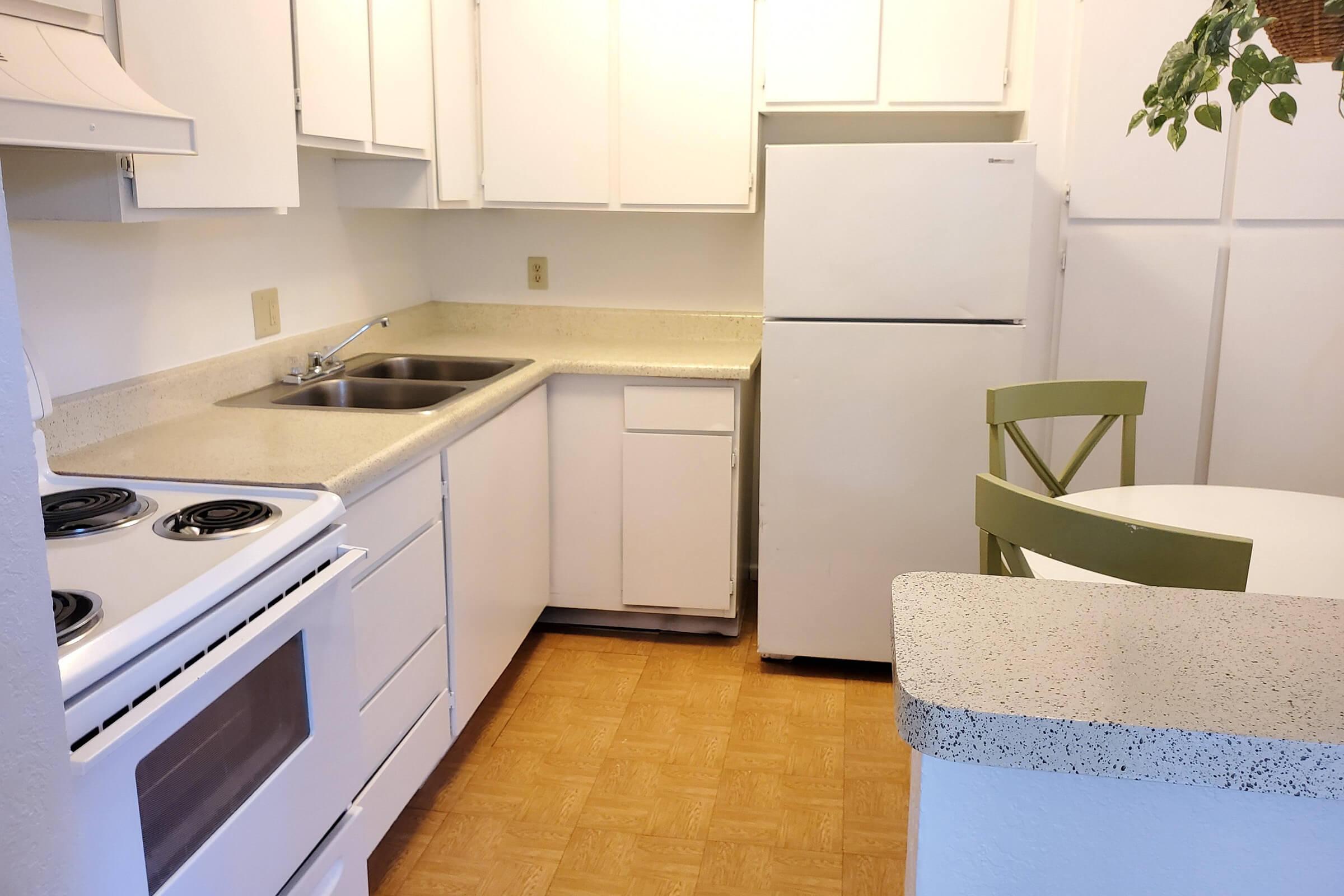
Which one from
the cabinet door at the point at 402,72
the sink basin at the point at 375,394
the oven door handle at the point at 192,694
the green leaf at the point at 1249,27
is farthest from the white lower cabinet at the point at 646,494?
the green leaf at the point at 1249,27

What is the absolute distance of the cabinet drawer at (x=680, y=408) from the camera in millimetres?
3004

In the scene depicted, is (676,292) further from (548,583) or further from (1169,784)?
(1169,784)

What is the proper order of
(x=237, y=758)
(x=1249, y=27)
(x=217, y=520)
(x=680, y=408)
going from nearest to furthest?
1. (x=1249, y=27)
2. (x=237, y=758)
3. (x=217, y=520)
4. (x=680, y=408)

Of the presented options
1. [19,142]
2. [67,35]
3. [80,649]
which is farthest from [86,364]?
[80,649]

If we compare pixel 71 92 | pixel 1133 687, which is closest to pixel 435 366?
pixel 71 92

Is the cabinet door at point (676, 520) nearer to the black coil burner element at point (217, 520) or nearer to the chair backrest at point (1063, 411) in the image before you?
the chair backrest at point (1063, 411)

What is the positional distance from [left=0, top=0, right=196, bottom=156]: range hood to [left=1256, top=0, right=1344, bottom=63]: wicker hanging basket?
132 cm

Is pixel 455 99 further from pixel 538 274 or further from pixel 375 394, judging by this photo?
pixel 375 394

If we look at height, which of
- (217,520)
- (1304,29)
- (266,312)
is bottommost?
(217,520)

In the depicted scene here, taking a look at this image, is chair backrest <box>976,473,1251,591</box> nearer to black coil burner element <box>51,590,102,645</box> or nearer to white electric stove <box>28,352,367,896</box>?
white electric stove <box>28,352,367,896</box>

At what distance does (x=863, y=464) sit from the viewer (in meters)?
2.87

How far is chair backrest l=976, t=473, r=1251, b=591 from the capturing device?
131 centimetres

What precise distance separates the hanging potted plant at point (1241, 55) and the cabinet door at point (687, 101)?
2.23 metres

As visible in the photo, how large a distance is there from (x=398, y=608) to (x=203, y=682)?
0.84 metres
